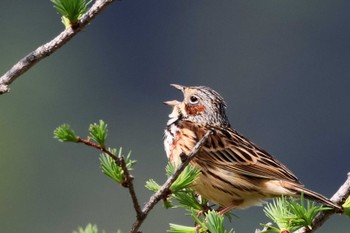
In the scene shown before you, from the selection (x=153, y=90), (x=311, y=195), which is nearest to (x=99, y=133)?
(x=311, y=195)

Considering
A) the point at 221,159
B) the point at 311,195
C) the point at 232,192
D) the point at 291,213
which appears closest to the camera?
the point at 291,213

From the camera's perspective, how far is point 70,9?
6.55ft

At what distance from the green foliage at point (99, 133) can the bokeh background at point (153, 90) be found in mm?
26528

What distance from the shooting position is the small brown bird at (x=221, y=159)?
2941 millimetres

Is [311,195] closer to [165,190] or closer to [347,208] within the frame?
[347,208]

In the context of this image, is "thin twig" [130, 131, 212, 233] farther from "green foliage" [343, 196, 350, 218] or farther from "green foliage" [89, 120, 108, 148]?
"green foliage" [343, 196, 350, 218]

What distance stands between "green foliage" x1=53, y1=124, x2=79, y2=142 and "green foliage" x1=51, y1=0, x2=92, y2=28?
23cm

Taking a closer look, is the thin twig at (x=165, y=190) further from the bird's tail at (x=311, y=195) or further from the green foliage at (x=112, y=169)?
the bird's tail at (x=311, y=195)

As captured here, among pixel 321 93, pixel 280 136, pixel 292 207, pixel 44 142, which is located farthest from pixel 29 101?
pixel 292 207

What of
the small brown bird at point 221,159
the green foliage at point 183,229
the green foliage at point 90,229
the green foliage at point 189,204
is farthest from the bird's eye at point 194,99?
the green foliage at point 90,229

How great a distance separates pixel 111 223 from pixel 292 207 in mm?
26820

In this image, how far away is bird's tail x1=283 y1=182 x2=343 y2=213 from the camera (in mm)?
2151

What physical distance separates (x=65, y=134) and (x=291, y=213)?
0.52 metres

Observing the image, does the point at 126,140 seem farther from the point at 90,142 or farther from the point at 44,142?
the point at 90,142
